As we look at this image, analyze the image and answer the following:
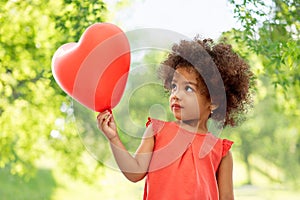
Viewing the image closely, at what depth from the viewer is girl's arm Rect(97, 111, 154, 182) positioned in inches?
58.5

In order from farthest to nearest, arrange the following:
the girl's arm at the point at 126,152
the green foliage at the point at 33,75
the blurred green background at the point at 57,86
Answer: the green foliage at the point at 33,75 < the blurred green background at the point at 57,86 < the girl's arm at the point at 126,152

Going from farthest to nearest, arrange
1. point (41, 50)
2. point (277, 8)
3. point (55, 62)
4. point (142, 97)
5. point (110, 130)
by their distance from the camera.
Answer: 1. point (41, 50)
2. point (277, 8)
3. point (142, 97)
4. point (55, 62)
5. point (110, 130)

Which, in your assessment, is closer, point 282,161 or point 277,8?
point 277,8

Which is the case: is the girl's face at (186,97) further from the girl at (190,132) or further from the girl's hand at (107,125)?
the girl's hand at (107,125)

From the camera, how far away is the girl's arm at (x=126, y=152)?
149 centimetres

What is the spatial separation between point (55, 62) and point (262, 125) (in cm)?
591

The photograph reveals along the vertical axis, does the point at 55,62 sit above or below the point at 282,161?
above

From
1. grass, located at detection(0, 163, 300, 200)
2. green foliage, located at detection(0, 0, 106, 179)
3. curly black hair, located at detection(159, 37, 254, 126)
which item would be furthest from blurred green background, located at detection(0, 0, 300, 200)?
grass, located at detection(0, 163, 300, 200)

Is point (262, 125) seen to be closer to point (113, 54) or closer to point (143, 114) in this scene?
point (143, 114)

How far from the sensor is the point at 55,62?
62.7 inches

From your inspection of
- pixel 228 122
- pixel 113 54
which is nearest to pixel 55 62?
pixel 113 54

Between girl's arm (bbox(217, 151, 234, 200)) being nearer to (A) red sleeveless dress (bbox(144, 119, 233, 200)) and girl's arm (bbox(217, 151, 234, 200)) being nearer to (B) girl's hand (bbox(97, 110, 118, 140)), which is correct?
(A) red sleeveless dress (bbox(144, 119, 233, 200))

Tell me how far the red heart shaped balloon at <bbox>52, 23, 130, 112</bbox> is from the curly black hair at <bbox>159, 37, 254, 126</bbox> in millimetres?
180

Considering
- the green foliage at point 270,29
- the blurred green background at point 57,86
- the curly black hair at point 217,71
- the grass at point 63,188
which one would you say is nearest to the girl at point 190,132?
the curly black hair at point 217,71
